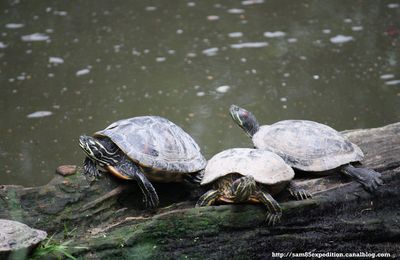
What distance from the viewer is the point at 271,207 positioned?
349 centimetres

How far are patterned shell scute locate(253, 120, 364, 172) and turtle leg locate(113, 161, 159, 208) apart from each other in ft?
3.12

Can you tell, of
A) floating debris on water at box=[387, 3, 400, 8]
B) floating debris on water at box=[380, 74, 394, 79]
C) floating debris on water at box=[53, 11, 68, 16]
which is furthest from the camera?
floating debris on water at box=[53, 11, 68, 16]

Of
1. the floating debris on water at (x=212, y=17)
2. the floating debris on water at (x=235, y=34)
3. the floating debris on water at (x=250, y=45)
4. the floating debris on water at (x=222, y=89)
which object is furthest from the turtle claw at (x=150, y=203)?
the floating debris on water at (x=212, y=17)

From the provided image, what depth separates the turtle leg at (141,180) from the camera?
360 cm

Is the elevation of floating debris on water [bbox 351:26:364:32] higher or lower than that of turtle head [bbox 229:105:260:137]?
lower

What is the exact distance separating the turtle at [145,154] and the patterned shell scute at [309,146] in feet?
1.99

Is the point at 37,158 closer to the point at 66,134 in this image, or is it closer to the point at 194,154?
the point at 66,134

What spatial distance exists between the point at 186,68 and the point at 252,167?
14.2 ft

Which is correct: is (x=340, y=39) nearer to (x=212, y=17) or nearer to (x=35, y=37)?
(x=212, y=17)

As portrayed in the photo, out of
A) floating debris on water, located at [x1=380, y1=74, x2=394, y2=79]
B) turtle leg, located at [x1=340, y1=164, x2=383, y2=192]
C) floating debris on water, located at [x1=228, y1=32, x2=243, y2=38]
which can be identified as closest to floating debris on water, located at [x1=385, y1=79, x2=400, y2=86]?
floating debris on water, located at [x1=380, y1=74, x2=394, y2=79]

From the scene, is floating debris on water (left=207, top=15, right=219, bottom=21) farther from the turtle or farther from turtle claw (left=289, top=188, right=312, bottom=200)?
turtle claw (left=289, top=188, right=312, bottom=200)

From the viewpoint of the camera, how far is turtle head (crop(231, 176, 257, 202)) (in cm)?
333

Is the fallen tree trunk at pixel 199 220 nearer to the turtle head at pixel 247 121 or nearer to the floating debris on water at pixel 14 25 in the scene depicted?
the turtle head at pixel 247 121

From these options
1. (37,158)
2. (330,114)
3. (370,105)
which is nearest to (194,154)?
(37,158)
